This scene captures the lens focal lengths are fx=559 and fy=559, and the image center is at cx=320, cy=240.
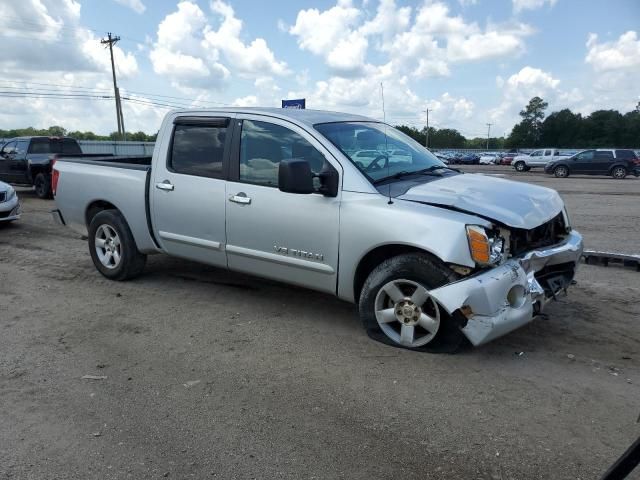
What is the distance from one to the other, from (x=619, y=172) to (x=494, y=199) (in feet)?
91.2

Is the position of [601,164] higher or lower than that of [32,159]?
lower

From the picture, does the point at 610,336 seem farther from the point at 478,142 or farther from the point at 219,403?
the point at 478,142

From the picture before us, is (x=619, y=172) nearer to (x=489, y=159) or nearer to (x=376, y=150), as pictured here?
(x=376, y=150)

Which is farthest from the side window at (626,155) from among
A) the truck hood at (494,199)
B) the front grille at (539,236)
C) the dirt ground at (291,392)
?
the front grille at (539,236)

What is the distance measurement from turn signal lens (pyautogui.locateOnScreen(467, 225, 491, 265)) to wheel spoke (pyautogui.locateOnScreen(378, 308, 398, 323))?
799 mm

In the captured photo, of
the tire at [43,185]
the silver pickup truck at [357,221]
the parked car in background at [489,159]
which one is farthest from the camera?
the parked car in background at [489,159]

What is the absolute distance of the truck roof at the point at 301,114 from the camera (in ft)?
16.1

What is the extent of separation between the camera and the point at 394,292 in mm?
4195

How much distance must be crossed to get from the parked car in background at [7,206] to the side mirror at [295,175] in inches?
303

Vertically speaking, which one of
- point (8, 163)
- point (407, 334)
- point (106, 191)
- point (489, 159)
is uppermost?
point (106, 191)

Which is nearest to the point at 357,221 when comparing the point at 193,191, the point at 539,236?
the point at 539,236

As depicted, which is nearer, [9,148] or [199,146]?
[199,146]

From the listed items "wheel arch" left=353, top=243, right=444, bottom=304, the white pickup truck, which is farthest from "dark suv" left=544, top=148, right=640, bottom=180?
"wheel arch" left=353, top=243, right=444, bottom=304

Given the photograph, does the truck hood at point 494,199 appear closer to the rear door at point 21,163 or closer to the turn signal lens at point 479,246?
the turn signal lens at point 479,246
